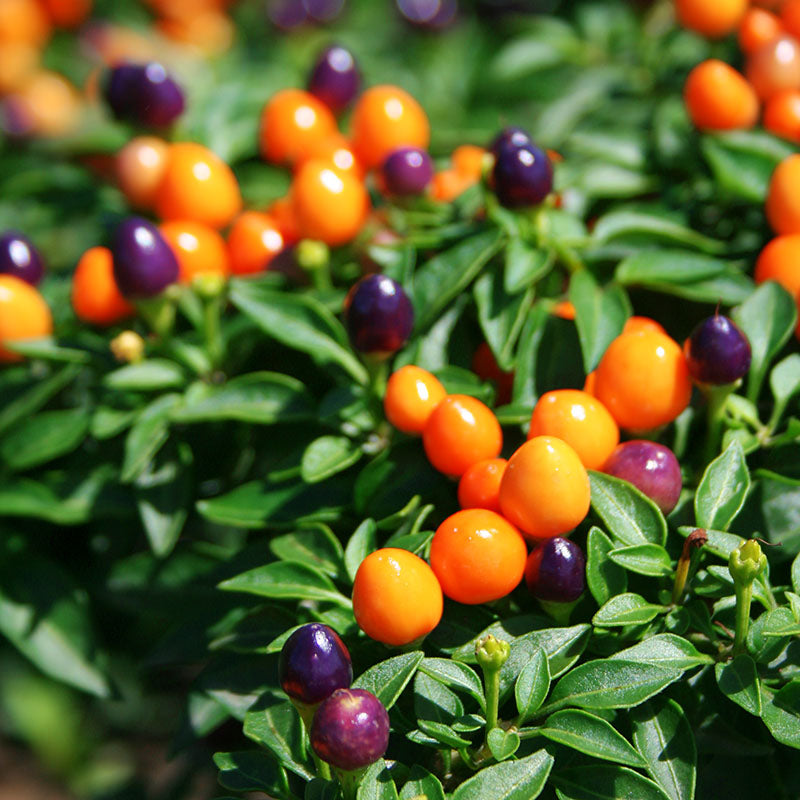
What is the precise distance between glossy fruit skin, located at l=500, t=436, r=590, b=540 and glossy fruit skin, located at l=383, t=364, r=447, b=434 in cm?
15

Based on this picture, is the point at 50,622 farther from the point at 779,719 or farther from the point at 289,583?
the point at 779,719

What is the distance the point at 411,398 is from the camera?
1101mm

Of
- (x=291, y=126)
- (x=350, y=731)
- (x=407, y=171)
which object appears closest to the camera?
(x=350, y=731)

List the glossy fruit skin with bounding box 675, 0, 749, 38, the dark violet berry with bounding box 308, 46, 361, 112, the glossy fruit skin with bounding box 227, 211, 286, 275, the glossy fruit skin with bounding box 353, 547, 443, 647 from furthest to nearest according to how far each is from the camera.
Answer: the dark violet berry with bounding box 308, 46, 361, 112 → the glossy fruit skin with bounding box 675, 0, 749, 38 → the glossy fruit skin with bounding box 227, 211, 286, 275 → the glossy fruit skin with bounding box 353, 547, 443, 647

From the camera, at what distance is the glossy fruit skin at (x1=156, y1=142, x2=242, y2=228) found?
150 cm

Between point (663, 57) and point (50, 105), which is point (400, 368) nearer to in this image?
point (663, 57)

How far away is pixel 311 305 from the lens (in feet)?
4.12

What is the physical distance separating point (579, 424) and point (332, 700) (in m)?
0.40

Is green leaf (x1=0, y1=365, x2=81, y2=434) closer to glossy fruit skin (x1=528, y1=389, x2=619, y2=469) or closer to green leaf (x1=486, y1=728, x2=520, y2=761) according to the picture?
glossy fruit skin (x1=528, y1=389, x2=619, y2=469)

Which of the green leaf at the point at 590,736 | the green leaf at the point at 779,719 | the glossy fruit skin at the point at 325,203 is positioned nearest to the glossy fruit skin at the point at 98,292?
the glossy fruit skin at the point at 325,203

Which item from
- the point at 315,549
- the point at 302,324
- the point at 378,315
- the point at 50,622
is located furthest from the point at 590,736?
the point at 50,622

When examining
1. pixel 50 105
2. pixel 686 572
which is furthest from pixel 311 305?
pixel 50 105

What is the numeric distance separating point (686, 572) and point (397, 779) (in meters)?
0.35

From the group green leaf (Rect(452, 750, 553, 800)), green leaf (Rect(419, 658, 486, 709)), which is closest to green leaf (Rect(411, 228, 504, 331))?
green leaf (Rect(419, 658, 486, 709))
